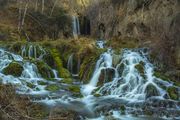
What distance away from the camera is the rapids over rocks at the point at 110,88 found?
1435cm

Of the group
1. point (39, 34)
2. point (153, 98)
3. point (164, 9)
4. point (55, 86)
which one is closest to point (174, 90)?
point (153, 98)

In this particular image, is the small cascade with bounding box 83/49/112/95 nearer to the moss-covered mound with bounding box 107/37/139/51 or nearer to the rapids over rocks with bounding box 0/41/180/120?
the rapids over rocks with bounding box 0/41/180/120

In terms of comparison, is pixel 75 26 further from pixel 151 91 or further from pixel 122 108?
pixel 122 108

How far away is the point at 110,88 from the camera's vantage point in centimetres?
1802

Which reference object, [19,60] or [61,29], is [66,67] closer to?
[19,60]

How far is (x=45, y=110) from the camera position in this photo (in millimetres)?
13359

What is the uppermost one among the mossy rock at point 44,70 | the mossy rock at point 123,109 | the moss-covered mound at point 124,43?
the moss-covered mound at point 124,43

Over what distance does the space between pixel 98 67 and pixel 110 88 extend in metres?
3.03

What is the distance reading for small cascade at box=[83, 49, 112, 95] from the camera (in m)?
18.7

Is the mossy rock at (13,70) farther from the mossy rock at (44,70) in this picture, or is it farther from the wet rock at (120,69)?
the wet rock at (120,69)

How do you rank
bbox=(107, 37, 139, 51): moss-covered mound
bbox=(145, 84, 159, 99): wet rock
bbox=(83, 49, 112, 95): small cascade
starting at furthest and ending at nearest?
bbox=(107, 37, 139, 51): moss-covered mound
bbox=(83, 49, 112, 95): small cascade
bbox=(145, 84, 159, 99): wet rock

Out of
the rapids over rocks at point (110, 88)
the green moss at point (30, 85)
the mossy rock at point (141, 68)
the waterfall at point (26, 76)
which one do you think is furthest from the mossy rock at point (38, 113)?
the mossy rock at point (141, 68)

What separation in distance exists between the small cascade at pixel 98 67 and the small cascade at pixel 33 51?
5.09 metres

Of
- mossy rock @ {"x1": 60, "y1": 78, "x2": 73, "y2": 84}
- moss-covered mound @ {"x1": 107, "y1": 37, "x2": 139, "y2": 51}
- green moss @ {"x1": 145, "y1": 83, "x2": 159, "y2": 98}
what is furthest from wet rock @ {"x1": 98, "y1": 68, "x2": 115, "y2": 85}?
moss-covered mound @ {"x1": 107, "y1": 37, "x2": 139, "y2": 51}
